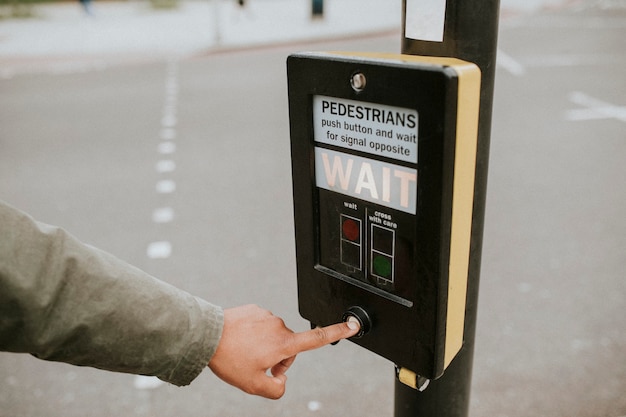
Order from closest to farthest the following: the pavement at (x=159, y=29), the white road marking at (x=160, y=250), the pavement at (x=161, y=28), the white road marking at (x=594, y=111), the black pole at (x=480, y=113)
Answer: the black pole at (x=480, y=113) < the white road marking at (x=160, y=250) < the white road marking at (x=594, y=111) < the pavement at (x=161, y=28) < the pavement at (x=159, y=29)

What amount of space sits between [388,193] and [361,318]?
0.30 metres

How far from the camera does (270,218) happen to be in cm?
473

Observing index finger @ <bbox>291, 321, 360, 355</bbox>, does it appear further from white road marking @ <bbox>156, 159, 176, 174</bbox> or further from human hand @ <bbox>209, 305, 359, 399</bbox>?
white road marking @ <bbox>156, 159, 176, 174</bbox>

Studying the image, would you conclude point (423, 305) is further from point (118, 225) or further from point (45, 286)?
point (118, 225)

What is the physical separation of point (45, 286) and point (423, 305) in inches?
28.3

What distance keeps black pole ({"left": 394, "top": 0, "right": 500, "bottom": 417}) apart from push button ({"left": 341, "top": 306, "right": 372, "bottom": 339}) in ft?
0.90

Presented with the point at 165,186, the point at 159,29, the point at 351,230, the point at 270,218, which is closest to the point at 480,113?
the point at 351,230

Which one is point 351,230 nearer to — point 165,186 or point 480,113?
point 480,113

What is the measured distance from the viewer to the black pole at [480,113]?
1.27 m

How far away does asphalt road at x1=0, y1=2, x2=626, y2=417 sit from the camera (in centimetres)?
289

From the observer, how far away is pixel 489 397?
9.26 ft

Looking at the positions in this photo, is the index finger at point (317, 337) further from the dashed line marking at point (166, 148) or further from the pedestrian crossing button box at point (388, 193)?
the dashed line marking at point (166, 148)

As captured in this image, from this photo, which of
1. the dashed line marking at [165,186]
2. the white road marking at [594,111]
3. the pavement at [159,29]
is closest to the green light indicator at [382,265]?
the dashed line marking at [165,186]

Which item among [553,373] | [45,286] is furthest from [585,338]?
[45,286]
